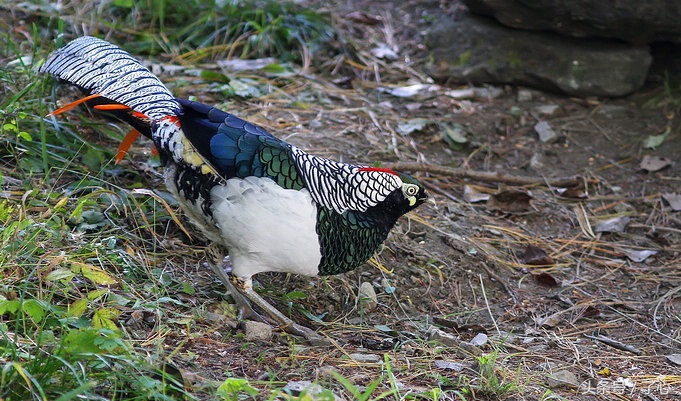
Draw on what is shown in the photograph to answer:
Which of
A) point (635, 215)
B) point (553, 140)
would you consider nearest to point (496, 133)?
point (553, 140)

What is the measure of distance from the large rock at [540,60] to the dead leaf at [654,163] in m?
0.62

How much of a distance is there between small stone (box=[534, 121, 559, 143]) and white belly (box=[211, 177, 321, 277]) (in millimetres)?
2593

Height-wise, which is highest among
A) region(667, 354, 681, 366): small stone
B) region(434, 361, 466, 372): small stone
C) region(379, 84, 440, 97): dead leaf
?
region(379, 84, 440, 97): dead leaf

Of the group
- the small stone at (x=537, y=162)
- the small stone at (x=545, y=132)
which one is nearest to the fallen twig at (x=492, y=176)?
the small stone at (x=537, y=162)

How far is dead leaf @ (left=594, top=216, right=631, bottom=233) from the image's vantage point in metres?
4.57

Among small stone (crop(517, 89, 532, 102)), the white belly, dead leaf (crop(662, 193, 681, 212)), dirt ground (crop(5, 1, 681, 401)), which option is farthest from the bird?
small stone (crop(517, 89, 532, 102))

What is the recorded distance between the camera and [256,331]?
3.16 metres

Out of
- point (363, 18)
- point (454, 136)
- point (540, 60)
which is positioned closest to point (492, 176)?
point (454, 136)

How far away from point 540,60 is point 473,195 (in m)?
1.38

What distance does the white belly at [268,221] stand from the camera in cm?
307

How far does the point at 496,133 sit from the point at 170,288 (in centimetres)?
278

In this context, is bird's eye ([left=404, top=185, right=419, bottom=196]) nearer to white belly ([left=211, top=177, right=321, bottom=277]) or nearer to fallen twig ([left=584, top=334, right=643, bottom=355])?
white belly ([left=211, top=177, right=321, bottom=277])

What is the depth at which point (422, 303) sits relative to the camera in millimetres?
3777

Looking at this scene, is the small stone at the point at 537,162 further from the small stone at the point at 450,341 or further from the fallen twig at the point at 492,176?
the small stone at the point at 450,341
